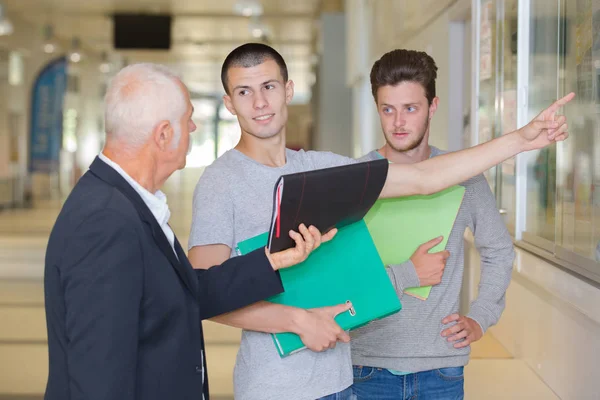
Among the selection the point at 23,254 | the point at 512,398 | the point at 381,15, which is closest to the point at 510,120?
the point at 512,398

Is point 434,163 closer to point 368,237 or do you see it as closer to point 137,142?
point 368,237

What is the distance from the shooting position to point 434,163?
6.63 feet

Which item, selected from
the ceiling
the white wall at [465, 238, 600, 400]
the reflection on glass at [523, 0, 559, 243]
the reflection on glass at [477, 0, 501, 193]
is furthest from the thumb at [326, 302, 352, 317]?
the ceiling

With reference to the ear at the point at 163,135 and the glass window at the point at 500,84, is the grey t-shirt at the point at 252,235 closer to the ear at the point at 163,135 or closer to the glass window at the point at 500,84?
the ear at the point at 163,135

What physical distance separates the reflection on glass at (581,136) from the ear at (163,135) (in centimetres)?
177

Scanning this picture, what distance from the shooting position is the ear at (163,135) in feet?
5.04

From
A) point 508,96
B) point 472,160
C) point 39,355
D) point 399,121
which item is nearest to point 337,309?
point 472,160

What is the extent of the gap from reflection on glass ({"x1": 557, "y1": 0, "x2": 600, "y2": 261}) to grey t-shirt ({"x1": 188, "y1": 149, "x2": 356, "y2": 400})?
1.34 meters

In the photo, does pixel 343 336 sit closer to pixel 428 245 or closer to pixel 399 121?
pixel 428 245

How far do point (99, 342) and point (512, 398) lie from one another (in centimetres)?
235

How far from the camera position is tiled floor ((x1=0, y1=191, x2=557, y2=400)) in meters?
3.56

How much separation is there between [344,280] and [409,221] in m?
0.37

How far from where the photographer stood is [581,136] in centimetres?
296

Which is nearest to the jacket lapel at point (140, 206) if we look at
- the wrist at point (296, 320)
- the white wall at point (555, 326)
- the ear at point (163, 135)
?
the ear at point (163, 135)
